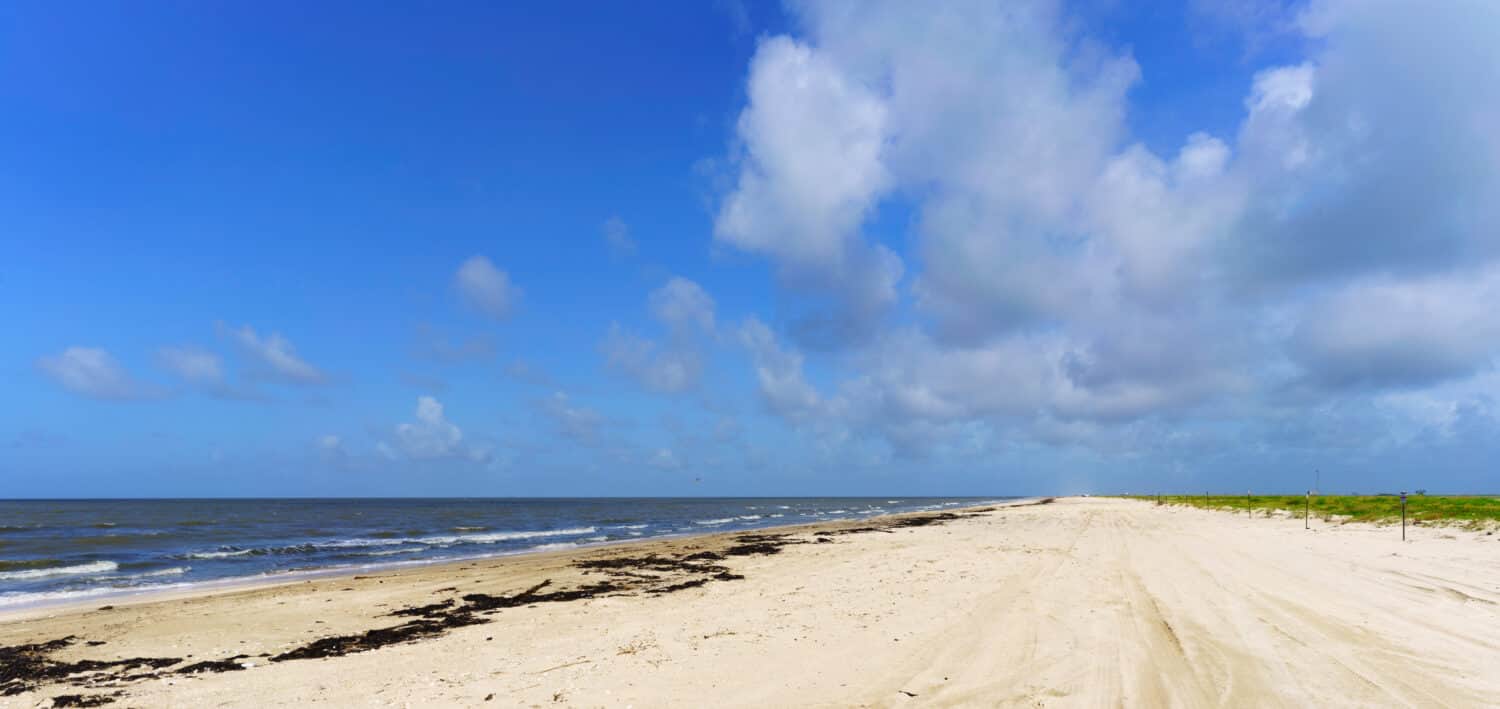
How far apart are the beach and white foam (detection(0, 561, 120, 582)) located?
374 inches

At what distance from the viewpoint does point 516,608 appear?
14141mm

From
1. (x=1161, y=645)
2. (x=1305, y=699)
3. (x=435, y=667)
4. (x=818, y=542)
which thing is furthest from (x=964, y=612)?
(x=818, y=542)

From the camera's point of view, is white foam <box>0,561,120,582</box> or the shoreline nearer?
the shoreline

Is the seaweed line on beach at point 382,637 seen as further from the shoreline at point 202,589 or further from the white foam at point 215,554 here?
the white foam at point 215,554

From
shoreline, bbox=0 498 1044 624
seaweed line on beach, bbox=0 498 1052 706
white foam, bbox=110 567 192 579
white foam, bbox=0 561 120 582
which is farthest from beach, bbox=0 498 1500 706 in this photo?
white foam, bbox=0 561 120 582

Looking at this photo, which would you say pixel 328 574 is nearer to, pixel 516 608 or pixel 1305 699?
pixel 516 608

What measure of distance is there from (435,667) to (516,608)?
5.08 m

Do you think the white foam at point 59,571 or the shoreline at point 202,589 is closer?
the shoreline at point 202,589

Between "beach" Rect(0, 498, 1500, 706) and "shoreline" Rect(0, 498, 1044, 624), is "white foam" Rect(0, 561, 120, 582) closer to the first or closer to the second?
"shoreline" Rect(0, 498, 1044, 624)

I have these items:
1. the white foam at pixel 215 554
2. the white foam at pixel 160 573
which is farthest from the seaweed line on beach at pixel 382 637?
the white foam at pixel 215 554

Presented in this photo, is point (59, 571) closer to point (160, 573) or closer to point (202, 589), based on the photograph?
point (160, 573)

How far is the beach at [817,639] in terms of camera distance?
7.91 meters

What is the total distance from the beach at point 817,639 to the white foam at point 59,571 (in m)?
9.51

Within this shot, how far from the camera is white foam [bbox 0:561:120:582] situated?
22.2m
